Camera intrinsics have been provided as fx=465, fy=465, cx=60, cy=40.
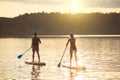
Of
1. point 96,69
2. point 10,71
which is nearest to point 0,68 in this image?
point 10,71

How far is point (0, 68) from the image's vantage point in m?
28.5

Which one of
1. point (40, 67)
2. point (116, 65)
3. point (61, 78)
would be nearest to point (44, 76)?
point (61, 78)

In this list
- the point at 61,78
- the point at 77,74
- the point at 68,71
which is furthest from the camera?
the point at 68,71

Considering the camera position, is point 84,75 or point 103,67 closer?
point 84,75

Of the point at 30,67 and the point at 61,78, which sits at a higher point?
the point at 30,67

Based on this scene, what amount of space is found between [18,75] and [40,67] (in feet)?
15.2

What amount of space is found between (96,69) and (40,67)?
3.73 meters

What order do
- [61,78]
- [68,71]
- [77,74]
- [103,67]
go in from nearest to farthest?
[61,78], [77,74], [68,71], [103,67]

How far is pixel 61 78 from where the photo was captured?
23.8 m

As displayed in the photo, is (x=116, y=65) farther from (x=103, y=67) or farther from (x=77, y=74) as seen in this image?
(x=77, y=74)

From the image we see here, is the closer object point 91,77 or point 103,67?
point 91,77

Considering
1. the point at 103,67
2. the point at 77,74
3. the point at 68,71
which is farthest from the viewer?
the point at 103,67

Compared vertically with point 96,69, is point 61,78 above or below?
below

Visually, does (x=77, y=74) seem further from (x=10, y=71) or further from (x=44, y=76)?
(x=10, y=71)
